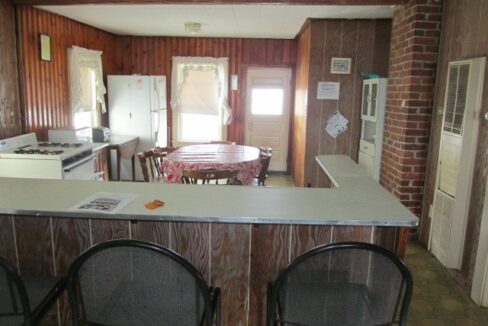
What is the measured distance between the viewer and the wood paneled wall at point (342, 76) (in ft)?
16.3

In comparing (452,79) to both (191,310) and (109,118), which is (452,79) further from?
(109,118)

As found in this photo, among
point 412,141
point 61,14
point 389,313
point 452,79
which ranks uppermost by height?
point 61,14

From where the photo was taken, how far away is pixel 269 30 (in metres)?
5.94

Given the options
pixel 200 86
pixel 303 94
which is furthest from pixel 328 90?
pixel 200 86

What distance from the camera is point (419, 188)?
12.4 ft

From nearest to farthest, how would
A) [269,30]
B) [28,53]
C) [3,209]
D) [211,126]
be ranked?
[3,209] < [28,53] < [269,30] < [211,126]

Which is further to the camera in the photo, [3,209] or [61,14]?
[61,14]

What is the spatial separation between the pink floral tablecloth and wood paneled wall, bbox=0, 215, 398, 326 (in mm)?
2094

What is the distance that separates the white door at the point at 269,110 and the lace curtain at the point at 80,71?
96.1 inches

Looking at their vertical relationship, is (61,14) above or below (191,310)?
above

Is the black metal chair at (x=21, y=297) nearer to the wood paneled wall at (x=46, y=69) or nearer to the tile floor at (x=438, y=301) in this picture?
the tile floor at (x=438, y=301)

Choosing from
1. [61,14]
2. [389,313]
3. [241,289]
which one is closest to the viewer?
[389,313]

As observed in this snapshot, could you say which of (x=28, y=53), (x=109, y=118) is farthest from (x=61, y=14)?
(x=109, y=118)

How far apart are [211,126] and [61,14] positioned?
3087 millimetres
